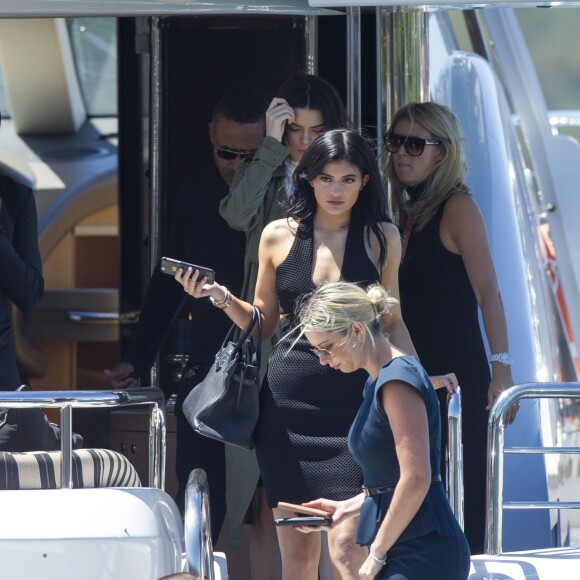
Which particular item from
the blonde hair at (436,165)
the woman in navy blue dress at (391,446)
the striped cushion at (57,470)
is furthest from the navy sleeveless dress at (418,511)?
the blonde hair at (436,165)

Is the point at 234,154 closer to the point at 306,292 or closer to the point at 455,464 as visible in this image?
the point at 306,292

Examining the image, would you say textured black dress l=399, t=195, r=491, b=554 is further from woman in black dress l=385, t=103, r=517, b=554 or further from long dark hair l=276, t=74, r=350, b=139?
long dark hair l=276, t=74, r=350, b=139

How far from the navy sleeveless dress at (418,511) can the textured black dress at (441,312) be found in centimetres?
106

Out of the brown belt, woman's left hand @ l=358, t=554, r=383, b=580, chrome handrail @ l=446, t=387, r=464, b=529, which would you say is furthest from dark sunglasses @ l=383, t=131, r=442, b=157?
woman's left hand @ l=358, t=554, r=383, b=580

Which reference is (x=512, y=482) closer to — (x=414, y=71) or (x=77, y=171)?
(x=414, y=71)

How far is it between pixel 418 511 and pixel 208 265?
4.91 feet

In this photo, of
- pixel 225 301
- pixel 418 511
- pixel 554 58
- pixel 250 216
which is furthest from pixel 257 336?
pixel 554 58

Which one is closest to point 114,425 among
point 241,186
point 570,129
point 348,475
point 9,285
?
point 9,285

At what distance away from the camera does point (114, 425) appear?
4328 mm

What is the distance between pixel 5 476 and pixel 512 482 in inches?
75.5

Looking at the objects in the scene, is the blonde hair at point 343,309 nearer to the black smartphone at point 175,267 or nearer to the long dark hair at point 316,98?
the black smartphone at point 175,267

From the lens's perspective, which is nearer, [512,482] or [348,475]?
[348,475]

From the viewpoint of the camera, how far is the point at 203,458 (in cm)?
382

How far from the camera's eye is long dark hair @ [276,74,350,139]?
11.6ft
